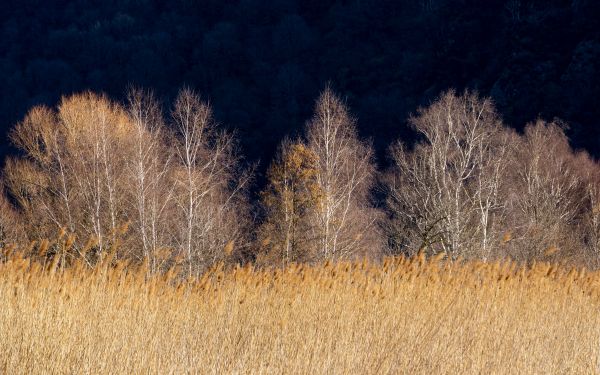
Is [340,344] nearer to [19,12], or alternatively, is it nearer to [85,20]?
[85,20]

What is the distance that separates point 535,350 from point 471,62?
91.0 m

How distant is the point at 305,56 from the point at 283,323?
117 metres

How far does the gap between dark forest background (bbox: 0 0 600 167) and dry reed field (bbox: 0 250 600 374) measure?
61.3 m

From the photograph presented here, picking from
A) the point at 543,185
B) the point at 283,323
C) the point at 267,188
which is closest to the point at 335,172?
the point at 267,188

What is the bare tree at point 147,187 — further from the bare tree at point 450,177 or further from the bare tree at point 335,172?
the bare tree at point 450,177

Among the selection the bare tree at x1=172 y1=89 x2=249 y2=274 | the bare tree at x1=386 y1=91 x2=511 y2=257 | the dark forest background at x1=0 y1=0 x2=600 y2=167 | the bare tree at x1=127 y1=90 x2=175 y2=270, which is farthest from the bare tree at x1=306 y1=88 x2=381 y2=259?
the dark forest background at x1=0 y1=0 x2=600 y2=167

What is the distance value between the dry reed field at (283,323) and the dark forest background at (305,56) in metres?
61.3

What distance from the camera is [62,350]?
415 cm

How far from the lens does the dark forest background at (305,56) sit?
7450 cm

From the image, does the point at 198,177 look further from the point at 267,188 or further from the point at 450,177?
the point at 450,177

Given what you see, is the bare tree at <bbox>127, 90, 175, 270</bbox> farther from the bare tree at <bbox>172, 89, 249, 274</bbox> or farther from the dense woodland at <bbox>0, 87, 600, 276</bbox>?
the bare tree at <bbox>172, 89, 249, 274</bbox>

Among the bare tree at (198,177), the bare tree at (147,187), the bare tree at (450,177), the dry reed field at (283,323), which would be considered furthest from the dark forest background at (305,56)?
the dry reed field at (283,323)

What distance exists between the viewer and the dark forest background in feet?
244

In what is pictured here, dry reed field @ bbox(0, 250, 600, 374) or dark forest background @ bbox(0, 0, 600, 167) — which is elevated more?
dark forest background @ bbox(0, 0, 600, 167)
